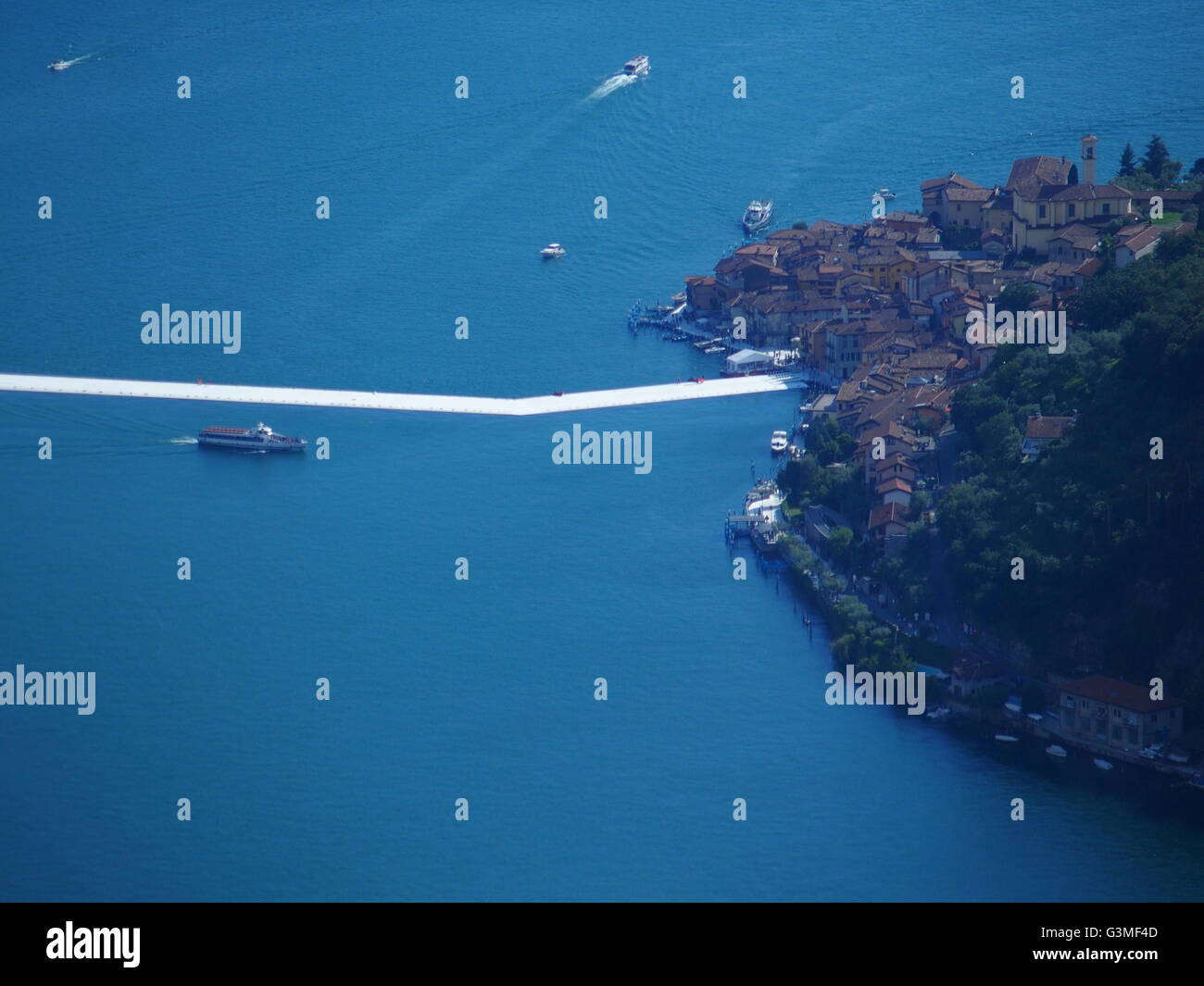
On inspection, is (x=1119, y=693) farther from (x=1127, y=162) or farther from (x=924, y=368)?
(x=1127, y=162)

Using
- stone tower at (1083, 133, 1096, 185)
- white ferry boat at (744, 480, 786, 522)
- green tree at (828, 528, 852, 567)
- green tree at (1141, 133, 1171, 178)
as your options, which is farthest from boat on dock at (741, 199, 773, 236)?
green tree at (828, 528, 852, 567)

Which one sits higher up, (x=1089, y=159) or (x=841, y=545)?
(x=1089, y=159)

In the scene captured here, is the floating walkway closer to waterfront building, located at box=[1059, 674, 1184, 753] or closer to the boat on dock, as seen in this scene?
the boat on dock

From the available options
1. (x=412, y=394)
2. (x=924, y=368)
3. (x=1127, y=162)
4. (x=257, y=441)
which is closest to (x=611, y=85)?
(x=1127, y=162)

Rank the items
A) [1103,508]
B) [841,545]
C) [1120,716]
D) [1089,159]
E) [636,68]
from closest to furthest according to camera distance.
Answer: [1120,716] → [1103,508] → [841,545] → [1089,159] → [636,68]

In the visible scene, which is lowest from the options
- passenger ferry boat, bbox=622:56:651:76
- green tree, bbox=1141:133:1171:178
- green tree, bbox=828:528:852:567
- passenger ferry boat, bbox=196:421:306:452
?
green tree, bbox=828:528:852:567

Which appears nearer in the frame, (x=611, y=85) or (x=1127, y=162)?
(x=1127, y=162)

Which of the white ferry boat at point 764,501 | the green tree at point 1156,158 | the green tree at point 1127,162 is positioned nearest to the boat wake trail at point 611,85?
the green tree at point 1127,162
